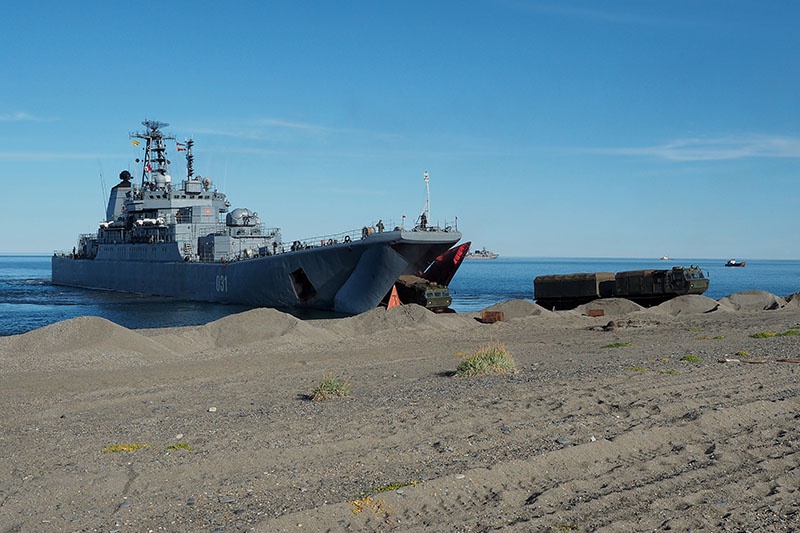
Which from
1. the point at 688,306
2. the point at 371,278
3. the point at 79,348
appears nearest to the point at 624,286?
the point at 688,306

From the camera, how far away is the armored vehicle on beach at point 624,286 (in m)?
41.6

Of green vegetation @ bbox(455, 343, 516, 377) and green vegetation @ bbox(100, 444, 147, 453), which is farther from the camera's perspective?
green vegetation @ bbox(455, 343, 516, 377)

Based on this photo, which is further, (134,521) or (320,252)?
(320,252)

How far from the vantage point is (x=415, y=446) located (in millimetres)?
9844

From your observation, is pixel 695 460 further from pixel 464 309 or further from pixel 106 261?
pixel 106 261

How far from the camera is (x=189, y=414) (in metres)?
13.0

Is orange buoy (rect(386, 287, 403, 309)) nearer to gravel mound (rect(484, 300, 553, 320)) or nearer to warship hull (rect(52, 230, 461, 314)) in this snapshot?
warship hull (rect(52, 230, 461, 314))

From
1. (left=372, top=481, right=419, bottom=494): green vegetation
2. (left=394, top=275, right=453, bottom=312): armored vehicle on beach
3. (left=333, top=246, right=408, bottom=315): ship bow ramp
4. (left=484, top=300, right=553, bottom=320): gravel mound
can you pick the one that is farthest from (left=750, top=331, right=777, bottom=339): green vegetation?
(left=333, top=246, right=408, bottom=315): ship bow ramp

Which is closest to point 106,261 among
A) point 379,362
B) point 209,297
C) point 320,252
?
point 209,297

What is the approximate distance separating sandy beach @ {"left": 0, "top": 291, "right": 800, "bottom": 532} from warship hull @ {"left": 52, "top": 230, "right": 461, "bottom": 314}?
19.5m

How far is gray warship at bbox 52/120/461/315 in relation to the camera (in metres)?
41.2

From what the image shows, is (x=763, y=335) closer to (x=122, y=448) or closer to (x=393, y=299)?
(x=122, y=448)

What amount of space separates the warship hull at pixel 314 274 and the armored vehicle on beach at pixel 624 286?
8.68m

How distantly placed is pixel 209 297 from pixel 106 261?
905 inches
